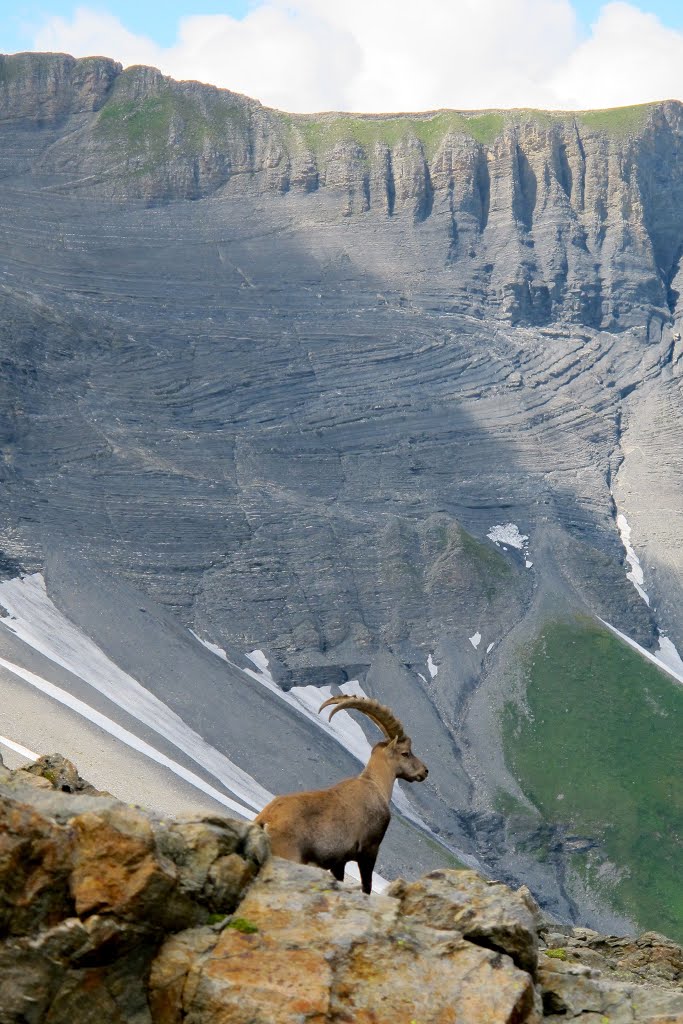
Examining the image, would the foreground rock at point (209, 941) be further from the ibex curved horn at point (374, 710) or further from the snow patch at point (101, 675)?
the snow patch at point (101, 675)

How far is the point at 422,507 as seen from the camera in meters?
125

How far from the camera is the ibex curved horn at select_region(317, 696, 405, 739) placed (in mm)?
18938

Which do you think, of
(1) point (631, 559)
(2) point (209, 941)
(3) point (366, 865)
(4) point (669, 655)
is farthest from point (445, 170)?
(2) point (209, 941)

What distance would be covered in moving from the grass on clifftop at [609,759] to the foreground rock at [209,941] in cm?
7721

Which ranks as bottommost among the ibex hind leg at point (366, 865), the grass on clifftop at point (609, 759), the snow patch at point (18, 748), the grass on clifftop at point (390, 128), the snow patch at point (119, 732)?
the grass on clifftop at point (609, 759)

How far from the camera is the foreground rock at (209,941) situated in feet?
36.9

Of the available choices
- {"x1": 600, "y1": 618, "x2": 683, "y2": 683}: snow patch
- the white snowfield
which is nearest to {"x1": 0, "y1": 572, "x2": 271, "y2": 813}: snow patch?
the white snowfield

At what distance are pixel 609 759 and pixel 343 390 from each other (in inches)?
1948

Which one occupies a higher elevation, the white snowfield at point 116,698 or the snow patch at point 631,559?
the white snowfield at point 116,698

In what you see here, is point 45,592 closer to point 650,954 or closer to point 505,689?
point 505,689

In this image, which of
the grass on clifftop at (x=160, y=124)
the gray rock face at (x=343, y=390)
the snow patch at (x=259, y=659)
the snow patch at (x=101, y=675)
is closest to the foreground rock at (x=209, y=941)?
the snow patch at (x=101, y=675)

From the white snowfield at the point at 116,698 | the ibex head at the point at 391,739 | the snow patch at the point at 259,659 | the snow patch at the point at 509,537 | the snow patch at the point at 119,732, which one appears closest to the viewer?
the ibex head at the point at 391,739

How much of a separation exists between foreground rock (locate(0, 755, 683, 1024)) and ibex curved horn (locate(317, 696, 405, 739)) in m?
6.21

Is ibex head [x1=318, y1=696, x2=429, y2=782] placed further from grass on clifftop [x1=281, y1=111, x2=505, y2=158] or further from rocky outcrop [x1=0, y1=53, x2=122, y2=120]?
grass on clifftop [x1=281, y1=111, x2=505, y2=158]
